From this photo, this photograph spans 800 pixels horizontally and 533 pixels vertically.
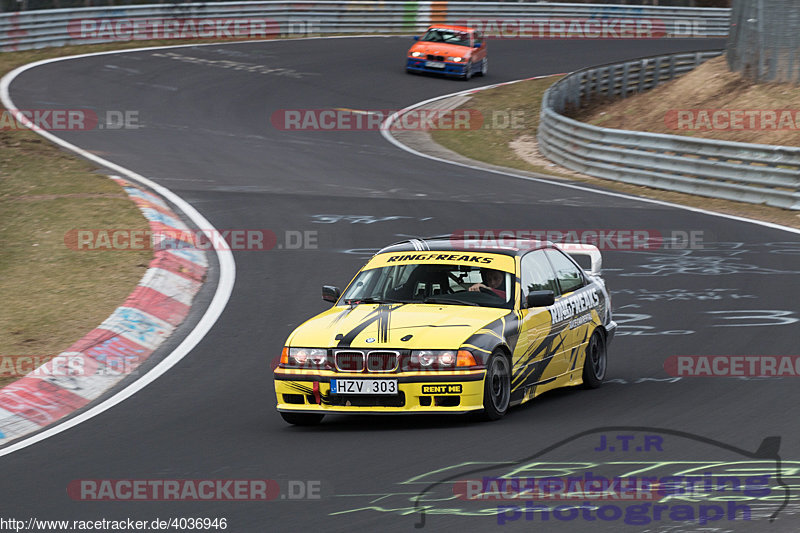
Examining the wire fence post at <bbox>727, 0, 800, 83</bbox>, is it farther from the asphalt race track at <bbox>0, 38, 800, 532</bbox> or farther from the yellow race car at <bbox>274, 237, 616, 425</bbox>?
the yellow race car at <bbox>274, 237, 616, 425</bbox>

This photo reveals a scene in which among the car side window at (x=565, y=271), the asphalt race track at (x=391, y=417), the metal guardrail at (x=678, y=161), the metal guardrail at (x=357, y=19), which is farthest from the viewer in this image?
the metal guardrail at (x=357, y=19)

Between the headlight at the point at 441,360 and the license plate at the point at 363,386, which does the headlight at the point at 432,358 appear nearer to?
the headlight at the point at 441,360

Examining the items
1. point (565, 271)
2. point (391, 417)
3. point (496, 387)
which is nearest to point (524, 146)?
point (565, 271)

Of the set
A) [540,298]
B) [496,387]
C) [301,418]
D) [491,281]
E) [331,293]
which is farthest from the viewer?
[331,293]

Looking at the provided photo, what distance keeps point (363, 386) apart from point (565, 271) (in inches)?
108

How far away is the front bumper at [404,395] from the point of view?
8422 millimetres

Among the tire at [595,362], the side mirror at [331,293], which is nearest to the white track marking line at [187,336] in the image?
the side mirror at [331,293]

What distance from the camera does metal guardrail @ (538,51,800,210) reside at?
20516mm

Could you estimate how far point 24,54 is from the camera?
36781mm

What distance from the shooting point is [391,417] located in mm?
9234

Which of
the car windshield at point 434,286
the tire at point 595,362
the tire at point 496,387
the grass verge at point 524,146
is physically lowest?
the grass verge at point 524,146

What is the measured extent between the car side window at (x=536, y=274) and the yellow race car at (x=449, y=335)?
0.01 m

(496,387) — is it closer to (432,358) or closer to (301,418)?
(432,358)

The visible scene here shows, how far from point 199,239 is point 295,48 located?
28314mm
